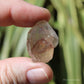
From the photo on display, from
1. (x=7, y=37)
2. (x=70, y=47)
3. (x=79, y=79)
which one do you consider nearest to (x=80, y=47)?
(x=70, y=47)

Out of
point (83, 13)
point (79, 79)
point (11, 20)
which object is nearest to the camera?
point (11, 20)

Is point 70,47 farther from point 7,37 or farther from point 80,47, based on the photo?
point 7,37

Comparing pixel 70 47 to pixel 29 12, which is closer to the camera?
pixel 29 12

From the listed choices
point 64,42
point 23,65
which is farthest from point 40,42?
point 64,42

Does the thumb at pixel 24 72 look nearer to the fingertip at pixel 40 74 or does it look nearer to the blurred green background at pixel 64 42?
the fingertip at pixel 40 74

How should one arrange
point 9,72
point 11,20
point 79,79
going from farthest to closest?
point 79,79 < point 11,20 < point 9,72

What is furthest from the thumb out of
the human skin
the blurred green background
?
the blurred green background

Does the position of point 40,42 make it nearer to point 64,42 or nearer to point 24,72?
point 24,72
